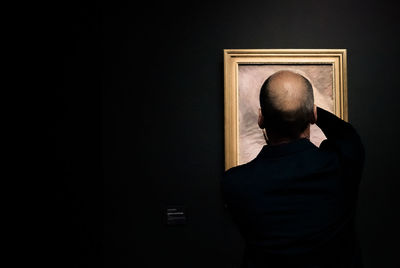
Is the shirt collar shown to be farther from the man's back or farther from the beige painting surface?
the beige painting surface

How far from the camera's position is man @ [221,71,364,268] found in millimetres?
1084

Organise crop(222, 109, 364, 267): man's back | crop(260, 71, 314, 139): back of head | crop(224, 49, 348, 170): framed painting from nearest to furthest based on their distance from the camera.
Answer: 1. crop(222, 109, 364, 267): man's back
2. crop(260, 71, 314, 139): back of head
3. crop(224, 49, 348, 170): framed painting

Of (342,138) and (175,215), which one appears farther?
(175,215)

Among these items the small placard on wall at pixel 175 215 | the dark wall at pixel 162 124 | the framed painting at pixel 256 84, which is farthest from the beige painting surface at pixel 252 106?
the small placard on wall at pixel 175 215

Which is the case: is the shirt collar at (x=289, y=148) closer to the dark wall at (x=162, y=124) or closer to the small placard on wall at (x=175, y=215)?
the dark wall at (x=162, y=124)

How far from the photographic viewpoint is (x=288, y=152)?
1.18m

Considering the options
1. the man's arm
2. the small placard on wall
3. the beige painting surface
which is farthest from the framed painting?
the man's arm

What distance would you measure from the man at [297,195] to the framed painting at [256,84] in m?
0.93

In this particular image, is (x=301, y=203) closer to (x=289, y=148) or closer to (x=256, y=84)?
(x=289, y=148)

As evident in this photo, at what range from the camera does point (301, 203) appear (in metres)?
1.09

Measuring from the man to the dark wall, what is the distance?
103cm

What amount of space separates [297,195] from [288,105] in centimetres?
33

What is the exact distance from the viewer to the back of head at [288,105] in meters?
1.24

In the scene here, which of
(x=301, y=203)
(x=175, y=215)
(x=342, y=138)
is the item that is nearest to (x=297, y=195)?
(x=301, y=203)
